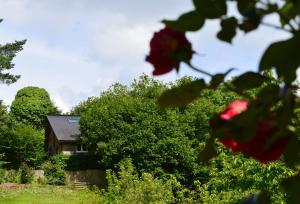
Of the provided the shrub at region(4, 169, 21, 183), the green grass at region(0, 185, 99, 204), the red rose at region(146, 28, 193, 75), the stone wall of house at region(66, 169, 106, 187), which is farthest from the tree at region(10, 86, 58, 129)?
the red rose at region(146, 28, 193, 75)

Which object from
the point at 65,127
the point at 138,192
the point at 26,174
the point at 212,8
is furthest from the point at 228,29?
the point at 65,127

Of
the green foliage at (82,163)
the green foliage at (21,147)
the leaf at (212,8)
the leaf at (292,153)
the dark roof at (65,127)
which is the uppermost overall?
the dark roof at (65,127)

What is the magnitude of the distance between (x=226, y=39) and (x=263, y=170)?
7.72 m

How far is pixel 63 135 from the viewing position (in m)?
38.1

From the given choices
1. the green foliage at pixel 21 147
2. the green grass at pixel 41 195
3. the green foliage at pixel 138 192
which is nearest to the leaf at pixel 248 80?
the green foliage at pixel 138 192

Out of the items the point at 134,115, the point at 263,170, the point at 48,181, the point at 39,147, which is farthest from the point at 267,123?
the point at 39,147

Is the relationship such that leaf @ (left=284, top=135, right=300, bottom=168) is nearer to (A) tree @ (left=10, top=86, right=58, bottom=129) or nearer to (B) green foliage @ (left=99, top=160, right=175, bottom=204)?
(B) green foliage @ (left=99, top=160, right=175, bottom=204)

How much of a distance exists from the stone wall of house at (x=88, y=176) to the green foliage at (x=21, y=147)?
12.2 ft

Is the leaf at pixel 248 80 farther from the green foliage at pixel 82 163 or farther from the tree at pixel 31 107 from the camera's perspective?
the tree at pixel 31 107

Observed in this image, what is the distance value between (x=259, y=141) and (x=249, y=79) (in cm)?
14

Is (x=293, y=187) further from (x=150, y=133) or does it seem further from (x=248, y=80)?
(x=150, y=133)

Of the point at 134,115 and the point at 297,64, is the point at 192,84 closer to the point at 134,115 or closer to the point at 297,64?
the point at 297,64

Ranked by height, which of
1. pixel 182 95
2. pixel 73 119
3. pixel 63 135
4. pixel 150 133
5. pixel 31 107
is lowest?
pixel 182 95

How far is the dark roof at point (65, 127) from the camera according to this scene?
37.7 meters
